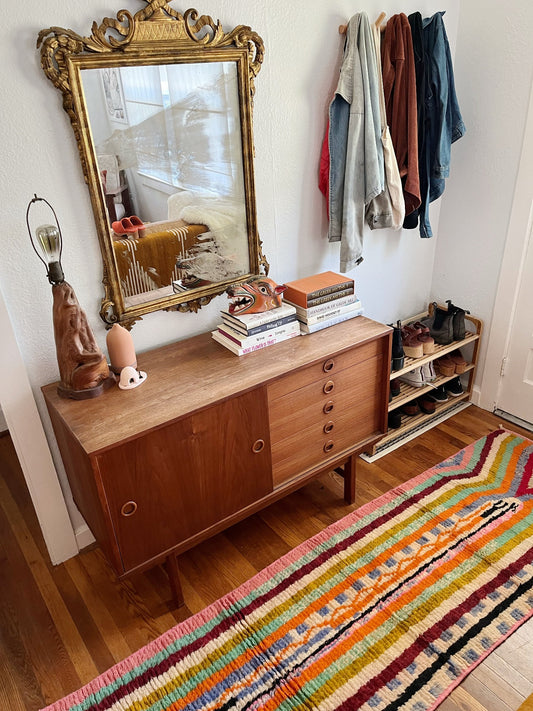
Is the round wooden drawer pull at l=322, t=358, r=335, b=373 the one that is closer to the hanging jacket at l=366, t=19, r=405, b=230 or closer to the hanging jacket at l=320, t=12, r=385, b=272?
the hanging jacket at l=320, t=12, r=385, b=272

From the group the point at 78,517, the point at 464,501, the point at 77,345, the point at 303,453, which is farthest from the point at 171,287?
the point at 464,501

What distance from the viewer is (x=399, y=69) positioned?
2076mm

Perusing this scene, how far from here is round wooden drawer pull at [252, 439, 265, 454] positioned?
1.79m

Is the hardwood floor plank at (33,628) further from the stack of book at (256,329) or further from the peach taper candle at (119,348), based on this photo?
the stack of book at (256,329)

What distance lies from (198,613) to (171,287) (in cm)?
113

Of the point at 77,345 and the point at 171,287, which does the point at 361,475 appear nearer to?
the point at 171,287

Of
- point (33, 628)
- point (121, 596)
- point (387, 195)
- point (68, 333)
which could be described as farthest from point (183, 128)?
point (33, 628)

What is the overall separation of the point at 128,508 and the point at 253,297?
2.68 feet

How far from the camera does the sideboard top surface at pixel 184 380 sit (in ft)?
5.01

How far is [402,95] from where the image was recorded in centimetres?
214

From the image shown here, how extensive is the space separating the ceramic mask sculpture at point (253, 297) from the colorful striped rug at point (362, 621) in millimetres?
924

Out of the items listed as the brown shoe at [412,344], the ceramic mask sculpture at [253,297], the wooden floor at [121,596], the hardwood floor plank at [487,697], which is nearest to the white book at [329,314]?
the ceramic mask sculpture at [253,297]

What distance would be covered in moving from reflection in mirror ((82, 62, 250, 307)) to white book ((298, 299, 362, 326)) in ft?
1.20

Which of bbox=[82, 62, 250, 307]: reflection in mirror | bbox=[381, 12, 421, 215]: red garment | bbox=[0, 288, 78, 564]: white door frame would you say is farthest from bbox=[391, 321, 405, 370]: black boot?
bbox=[0, 288, 78, 564]: white door frame
